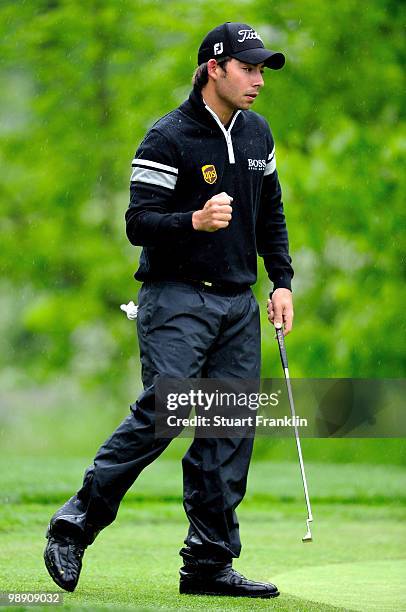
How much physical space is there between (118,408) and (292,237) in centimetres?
542

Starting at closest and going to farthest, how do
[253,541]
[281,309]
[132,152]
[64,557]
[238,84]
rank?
[64,557], [238,84], [281,309], [253,541], [132,152]

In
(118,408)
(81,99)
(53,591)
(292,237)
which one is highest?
(81,99)

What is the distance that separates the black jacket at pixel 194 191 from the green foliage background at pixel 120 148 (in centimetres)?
1151

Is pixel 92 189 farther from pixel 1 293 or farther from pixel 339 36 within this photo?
pixel 339 36

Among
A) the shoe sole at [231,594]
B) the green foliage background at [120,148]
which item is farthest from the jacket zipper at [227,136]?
the green foliage background at [120,148]

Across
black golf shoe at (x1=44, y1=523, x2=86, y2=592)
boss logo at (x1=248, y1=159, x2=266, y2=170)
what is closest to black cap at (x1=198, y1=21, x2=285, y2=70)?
boss logo at (x1=248, y1=159, x2=266, y2=170)

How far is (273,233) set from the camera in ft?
18.0

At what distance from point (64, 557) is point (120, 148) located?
51.7ft

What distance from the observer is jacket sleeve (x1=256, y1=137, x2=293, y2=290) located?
17.8ft

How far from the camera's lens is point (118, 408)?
841 inches

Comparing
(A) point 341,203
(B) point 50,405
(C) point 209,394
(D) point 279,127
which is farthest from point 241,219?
(B) point 50,405

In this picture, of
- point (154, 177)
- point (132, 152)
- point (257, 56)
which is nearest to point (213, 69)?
point (257, 56)

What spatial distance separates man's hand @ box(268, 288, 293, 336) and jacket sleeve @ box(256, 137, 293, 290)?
81mm

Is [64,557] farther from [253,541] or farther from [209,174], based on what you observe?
[253,541]
